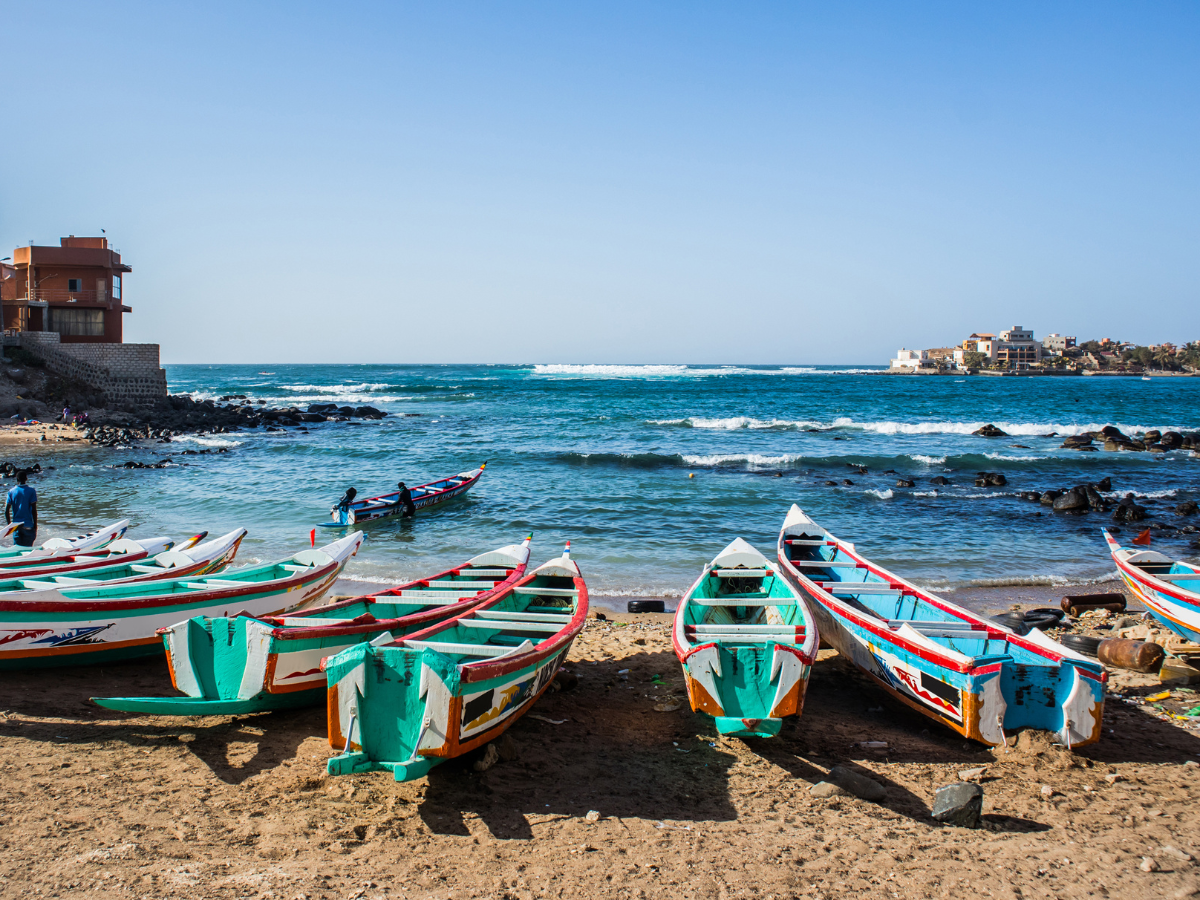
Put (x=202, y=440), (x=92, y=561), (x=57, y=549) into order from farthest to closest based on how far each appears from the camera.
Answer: (x=202, y=440)
(x=57, y=549)
(x=92, y=561)

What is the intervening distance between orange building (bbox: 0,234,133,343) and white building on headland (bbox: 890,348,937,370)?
419ft

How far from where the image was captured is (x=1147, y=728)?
21.2ft

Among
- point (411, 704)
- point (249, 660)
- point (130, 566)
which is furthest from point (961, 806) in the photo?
point (130, 566)

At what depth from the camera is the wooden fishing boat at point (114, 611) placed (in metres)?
6.76

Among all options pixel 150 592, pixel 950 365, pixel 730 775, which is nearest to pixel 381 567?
→ pixel 150 592

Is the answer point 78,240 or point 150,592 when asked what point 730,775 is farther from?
point 78,240

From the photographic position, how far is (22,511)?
10703mm

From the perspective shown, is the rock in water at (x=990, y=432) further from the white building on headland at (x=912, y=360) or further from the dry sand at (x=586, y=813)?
the white building on headland at (x=912, y=360)

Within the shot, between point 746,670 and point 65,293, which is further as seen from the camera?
point 65,293

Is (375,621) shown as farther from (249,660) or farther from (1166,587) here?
(1166,587)

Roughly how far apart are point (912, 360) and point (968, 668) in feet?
487

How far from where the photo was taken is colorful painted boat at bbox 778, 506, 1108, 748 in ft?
18.7

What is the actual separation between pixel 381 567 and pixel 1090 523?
16.0 m

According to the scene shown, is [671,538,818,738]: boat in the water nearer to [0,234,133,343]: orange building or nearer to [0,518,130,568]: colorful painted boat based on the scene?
[0,518,130,568]: colorful painted boat
